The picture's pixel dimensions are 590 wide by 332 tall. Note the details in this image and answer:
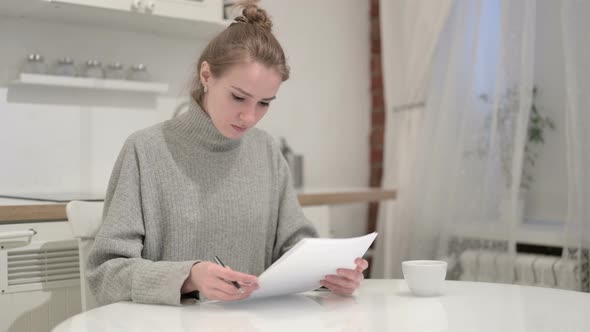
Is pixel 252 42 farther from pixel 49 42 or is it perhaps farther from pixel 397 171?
pixel 397 171

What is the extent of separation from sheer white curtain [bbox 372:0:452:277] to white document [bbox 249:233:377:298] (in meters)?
1.90

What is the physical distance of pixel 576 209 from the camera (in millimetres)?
2480

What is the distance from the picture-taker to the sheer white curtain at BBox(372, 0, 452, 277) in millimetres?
3146

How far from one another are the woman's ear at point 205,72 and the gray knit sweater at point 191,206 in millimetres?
80

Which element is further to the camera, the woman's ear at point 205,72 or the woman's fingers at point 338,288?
the woman's ear at point 205,72

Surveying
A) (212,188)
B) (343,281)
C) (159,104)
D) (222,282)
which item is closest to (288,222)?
(212,188)

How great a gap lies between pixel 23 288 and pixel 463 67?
6.21 feet

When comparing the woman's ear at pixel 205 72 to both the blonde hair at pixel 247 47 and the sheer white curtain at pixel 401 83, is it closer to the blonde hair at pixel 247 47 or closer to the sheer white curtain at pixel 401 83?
the blonde hair at pixel 247 47

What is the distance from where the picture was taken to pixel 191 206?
157cm

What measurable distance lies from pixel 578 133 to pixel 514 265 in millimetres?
548

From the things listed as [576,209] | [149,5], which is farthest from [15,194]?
[576,209]

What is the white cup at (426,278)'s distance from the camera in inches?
49.8

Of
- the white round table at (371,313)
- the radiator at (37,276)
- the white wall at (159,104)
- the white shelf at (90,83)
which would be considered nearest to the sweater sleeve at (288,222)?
the white round table at (371,313)

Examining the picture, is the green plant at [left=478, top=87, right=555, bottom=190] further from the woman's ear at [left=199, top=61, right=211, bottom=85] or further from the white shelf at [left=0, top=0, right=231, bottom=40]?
the woman's ear at [left=199, top=61, right=211, bottom=85]
